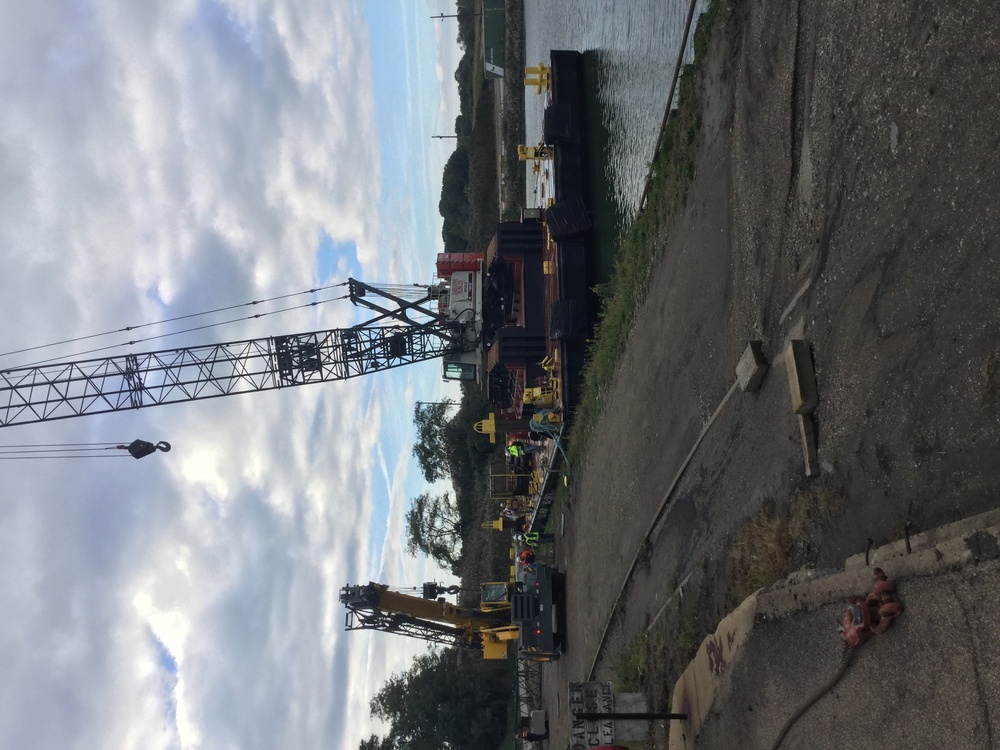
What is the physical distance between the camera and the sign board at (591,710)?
11523 millimetres

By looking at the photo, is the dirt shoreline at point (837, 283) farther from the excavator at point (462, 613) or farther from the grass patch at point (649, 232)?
the excavator at point (462, 613)

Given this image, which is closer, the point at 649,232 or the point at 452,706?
the point at 649,232

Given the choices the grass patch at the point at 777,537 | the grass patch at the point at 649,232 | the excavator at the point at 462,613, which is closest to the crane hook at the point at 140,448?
the excavator at the point at 462,613

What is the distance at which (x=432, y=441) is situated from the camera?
6203cm

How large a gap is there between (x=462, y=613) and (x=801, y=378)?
25897 mm

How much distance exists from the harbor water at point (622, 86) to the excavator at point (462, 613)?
1179cm

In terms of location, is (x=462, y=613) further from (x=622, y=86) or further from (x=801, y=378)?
(x=801, y=378)

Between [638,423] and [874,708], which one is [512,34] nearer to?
[638,423]

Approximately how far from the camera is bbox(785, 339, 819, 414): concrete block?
824 centimetres

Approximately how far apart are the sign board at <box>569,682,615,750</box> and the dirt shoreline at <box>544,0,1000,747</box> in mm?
1117

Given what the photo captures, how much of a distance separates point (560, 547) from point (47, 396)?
2442cm

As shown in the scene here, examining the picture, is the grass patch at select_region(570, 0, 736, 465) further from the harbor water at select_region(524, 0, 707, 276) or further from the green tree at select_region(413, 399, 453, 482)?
→ the green tree at select_region(413, 399, 453, 482)

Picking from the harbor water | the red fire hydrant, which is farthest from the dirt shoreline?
the harbor water

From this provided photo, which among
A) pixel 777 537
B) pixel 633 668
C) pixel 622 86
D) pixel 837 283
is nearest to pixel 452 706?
pixel 633 668
